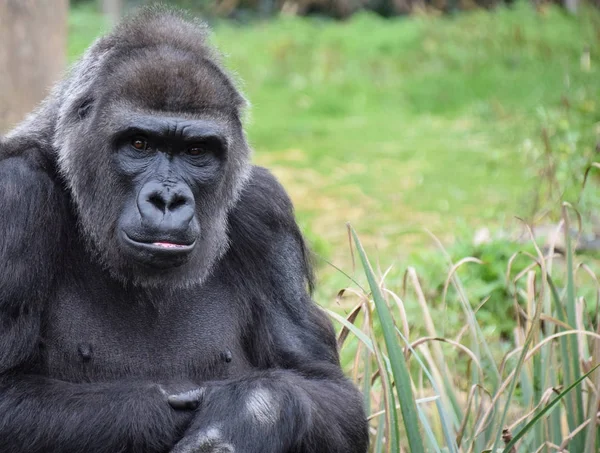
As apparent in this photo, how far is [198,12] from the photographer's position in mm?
21078

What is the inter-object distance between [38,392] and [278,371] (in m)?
0.86

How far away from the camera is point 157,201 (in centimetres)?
352

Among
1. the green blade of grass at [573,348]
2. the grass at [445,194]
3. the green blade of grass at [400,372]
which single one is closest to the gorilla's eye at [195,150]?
the grass at [445,194]

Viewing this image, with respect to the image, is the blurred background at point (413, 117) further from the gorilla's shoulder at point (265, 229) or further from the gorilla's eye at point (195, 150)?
the gorilla's eye at point (195, 150)

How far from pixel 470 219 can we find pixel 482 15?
31.8ft

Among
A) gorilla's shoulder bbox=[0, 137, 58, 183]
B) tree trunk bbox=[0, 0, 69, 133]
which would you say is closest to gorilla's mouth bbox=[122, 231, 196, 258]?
gorilla's shoulder bbox=[0, 137, 58, 183]

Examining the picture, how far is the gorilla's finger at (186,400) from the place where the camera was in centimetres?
354

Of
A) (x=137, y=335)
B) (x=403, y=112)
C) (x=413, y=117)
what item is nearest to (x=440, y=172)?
(x=413, y=117)

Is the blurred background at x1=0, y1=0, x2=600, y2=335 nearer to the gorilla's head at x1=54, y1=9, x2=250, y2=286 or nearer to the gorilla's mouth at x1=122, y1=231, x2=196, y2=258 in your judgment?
the gorilla's head at x1=54, y1=9, x2=250, y2=286

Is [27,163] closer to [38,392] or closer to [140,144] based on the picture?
[140,144]

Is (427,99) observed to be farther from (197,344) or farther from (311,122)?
(197,344)

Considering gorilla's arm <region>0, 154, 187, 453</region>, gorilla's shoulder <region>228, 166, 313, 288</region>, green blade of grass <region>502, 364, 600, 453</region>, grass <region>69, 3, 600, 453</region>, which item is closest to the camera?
green blade of grass <region>502, 364, 600, 453</region>

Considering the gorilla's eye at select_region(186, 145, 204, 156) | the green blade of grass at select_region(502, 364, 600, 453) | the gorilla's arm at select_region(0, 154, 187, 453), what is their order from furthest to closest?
the gorilla's eye at select_region(186, 145, 204, 156), the gorilla's arm at select_region(0, 154, 187, 453), the green blade of grass at select_region(502, 364, 600, 453)

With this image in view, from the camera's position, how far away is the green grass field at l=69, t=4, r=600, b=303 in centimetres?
868
